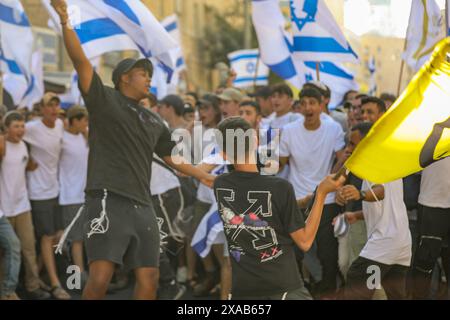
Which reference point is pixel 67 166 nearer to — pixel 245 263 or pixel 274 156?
pixel 274 156

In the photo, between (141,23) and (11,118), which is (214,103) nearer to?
(11,118)

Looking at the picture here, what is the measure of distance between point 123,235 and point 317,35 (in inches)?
164

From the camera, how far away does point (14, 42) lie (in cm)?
1023

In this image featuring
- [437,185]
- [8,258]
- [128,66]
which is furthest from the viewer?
[8,258]

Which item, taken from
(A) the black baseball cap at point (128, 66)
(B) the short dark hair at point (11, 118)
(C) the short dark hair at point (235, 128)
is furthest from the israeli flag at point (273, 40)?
(C) the short dark hair at point (235, 128)

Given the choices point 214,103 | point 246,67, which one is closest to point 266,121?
point 214,103

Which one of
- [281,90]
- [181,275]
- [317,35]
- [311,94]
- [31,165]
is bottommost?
[181,275]

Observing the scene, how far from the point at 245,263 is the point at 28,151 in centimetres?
496

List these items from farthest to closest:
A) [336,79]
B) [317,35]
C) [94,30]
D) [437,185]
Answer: [336,79], [317,35], [94,30], [437,185]

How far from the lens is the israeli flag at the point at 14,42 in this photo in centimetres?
1019

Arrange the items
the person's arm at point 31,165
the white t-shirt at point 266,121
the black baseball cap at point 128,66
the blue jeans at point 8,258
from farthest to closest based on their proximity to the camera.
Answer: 1. the person's arm at point 31,165
2. the white t-shirt at point 266,121
3. the blue jeans at point 8,258
4. the black baseball cap at point 128,66

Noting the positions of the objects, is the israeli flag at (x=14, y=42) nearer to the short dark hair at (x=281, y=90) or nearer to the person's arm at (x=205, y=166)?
the short dark hair at (x=281, y=90)

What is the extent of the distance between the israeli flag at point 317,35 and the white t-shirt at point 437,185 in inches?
95.7

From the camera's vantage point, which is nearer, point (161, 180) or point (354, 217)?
point (354, 217)
